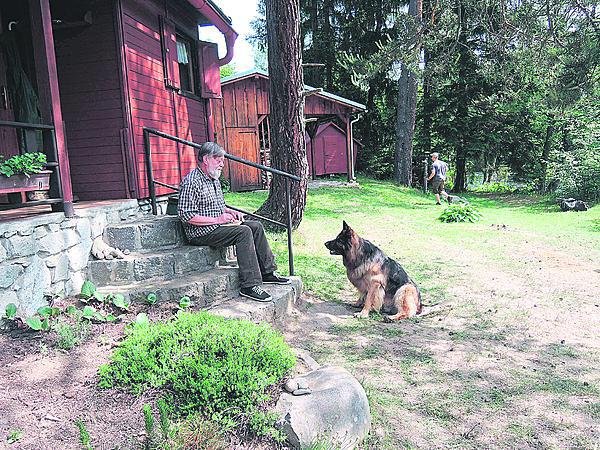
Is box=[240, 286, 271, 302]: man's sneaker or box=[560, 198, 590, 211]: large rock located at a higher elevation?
box=[240, 286, 271, 302]: man's sneaker

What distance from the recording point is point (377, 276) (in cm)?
515

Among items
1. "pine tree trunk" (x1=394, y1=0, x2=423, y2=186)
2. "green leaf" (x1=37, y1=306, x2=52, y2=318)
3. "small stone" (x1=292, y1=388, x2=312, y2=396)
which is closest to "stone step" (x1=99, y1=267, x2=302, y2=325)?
"green leaf" (x1=37, y1=306, x2=52, y2=318)

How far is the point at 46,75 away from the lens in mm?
4203

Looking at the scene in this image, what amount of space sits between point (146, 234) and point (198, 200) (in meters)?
0.76

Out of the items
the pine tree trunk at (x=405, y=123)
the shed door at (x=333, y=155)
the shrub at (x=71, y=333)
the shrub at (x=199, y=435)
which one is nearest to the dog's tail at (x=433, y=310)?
the shrub at (x=199, y=435)

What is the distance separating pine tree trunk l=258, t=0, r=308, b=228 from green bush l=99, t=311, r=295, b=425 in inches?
179

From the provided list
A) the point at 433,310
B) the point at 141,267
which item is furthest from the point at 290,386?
the point at 433,310

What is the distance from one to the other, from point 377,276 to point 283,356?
7.80ft

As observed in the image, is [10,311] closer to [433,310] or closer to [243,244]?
[243,244]

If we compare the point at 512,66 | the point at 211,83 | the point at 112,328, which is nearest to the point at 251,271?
the point at 112,328

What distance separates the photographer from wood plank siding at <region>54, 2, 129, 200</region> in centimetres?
564

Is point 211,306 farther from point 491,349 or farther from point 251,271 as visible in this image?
point 491,349

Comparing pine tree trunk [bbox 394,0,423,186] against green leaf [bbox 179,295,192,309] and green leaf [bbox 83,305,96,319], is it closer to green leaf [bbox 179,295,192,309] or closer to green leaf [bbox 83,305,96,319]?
green leaf [bbox 179,295,192,309]

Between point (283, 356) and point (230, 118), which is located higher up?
point (230, 118)
